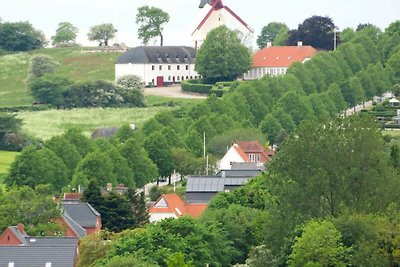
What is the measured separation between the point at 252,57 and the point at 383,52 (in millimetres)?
15186

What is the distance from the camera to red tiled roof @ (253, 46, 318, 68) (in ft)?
584

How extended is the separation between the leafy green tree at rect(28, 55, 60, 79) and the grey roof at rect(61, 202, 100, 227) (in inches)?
3802

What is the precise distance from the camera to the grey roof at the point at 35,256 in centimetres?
6150

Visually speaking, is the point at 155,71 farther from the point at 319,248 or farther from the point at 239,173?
the point at 319,248

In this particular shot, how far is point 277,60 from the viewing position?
180750 mm

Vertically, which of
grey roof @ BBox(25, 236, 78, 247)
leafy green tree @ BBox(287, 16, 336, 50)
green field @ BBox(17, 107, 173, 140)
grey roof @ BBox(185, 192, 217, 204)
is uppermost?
leafy green tree @ BBox(287, 16, 336, 50)

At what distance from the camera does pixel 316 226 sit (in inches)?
2322

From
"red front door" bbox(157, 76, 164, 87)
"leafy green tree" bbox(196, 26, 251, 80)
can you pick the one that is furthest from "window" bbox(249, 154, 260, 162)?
"red front door" bbox(157, 76, 164, 87)

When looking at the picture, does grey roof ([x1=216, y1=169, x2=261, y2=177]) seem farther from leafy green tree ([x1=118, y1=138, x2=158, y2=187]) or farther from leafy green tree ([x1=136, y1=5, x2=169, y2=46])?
leafy green tree ([x1=136, y1=5, x2=169, y2=46])

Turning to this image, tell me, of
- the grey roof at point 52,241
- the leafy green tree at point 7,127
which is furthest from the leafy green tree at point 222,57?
the grey roof at point 52,241

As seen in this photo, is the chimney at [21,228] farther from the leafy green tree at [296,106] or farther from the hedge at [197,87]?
the hedge at [197,87]

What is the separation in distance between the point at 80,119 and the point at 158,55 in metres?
36.3

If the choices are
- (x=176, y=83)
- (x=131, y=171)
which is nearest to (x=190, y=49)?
(x=176, y=83)

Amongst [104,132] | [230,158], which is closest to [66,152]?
[230,158]
